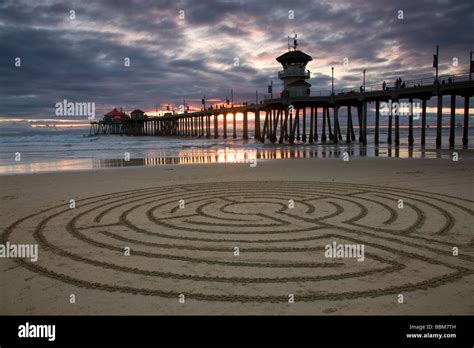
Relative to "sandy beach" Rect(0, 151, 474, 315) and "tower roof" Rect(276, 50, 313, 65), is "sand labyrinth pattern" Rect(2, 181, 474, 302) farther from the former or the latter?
"tower roof" Rect(276, 50, 313, 65)

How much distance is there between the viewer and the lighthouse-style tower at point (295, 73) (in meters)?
52.2

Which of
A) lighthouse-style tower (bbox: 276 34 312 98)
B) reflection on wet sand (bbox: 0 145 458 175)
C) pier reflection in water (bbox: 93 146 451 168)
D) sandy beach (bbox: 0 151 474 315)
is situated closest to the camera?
sandy beach (bbox: 0 151 474 315)

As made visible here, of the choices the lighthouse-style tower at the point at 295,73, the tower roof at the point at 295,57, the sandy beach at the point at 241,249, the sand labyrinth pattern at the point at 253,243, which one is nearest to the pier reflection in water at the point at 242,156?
the sandy beach at the point at 241,249

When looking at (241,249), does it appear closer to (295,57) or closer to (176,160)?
(176,160)

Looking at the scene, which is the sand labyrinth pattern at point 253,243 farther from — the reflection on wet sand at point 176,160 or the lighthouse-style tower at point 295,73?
the lighthouse-style tower at point 295,73

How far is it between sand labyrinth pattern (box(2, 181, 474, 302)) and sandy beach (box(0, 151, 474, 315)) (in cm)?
Answer: 3

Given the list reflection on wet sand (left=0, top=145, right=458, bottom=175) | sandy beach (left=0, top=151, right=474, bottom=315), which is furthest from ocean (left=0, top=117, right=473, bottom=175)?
sandy beach (left=0, top=151, right=474, bottom=315)

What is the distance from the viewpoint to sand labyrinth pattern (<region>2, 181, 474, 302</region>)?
17.0ft

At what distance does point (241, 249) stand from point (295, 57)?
4966 cm

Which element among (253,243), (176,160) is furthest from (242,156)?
(253,243)

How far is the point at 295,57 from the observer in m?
52.5
